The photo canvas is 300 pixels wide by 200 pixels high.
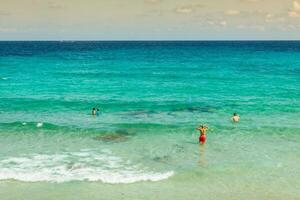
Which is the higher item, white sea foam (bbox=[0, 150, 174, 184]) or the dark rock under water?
the dark rock under water

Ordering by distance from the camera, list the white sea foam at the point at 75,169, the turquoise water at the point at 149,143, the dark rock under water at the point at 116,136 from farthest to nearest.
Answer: the dark rock under water at the point at 116,136 < the white sea foam at the point at 75,169 < the turquoise water at the point at 149,143

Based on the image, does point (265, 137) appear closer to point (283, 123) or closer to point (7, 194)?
point (283, 123)

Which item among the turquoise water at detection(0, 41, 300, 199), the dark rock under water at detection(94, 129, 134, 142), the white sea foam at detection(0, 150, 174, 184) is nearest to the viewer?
the turquoise water at detection(0, 41, 300, 199)

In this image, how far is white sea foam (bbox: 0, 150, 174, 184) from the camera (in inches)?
915

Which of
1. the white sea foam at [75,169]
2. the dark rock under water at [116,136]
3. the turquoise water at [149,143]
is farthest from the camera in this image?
the dark rock under water at [116,136]

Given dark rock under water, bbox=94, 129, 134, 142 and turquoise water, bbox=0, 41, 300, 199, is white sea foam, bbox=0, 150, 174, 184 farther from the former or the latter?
dark rock under water, bbox=94, 129, 134, 142

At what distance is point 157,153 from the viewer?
2778 cm

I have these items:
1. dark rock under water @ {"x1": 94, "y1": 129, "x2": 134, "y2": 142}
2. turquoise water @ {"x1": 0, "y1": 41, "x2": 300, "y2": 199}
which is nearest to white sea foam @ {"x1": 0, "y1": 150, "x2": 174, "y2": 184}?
turquoise water @ {"x1": 0, "y1": 41, "x2": 300, "y2": 199}

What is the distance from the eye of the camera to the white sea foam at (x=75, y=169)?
76.3 feet

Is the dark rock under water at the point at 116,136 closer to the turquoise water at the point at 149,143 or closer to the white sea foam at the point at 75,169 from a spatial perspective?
the turquoise water at the point at 149,143

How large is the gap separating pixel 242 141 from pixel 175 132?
17.6ft

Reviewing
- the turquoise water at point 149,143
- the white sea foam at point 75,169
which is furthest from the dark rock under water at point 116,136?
the white sea foam at point 75,169

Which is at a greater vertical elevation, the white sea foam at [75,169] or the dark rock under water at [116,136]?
the dark rock under water at [116,136]

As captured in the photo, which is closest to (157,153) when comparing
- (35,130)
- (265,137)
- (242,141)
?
(242,141)
